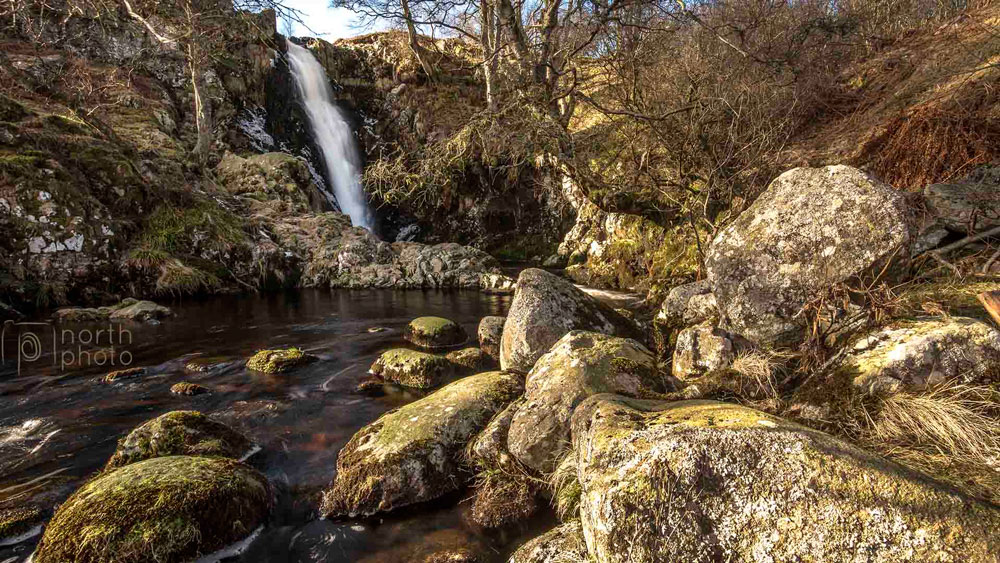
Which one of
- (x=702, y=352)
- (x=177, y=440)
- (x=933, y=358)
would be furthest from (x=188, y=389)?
(x=933, y=358)

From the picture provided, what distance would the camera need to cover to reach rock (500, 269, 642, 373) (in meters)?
5.61

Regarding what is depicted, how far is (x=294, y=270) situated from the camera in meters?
15.5

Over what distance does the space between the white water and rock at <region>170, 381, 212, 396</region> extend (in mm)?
15039

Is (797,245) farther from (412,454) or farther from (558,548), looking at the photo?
(412,454)

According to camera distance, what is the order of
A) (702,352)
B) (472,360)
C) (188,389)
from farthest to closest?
(472,360)
(188,389)
(702,352)

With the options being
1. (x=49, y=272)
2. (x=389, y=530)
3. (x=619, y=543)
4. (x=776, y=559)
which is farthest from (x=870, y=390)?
(x=49, y=272)

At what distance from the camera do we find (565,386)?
395 cm

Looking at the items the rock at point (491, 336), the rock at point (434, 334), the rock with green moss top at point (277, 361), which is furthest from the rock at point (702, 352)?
the rock with green moss top at point (277, 361)

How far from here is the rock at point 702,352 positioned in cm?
430

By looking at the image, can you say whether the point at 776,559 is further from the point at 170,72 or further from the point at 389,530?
the point at 170,72

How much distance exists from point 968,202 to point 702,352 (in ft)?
15.5

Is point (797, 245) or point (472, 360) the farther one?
point (472, 360)

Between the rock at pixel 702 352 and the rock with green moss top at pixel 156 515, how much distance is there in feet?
12.5

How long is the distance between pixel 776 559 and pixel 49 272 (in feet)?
49.0
